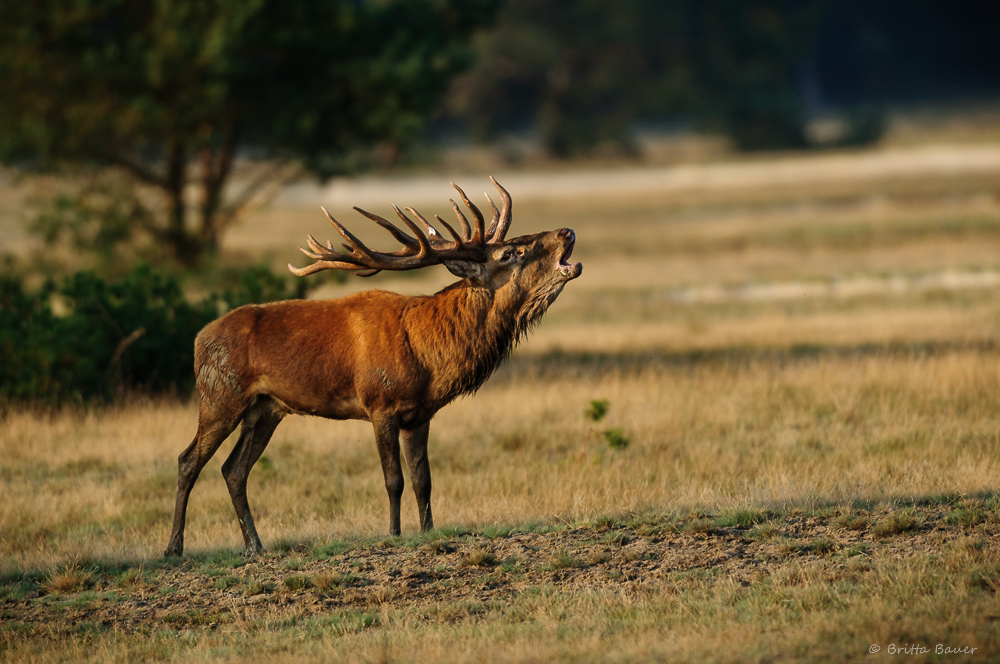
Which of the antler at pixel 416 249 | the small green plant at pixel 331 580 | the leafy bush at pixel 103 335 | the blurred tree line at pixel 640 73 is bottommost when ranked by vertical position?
the small green plant at pixel 331 580

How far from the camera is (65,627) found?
7.89m

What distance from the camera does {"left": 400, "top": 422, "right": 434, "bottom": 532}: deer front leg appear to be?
9328mm

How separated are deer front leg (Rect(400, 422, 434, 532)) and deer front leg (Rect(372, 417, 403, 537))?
0.09 m

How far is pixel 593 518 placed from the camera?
946 centimetres

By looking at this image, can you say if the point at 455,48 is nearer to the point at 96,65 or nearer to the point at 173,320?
the point at 96,65

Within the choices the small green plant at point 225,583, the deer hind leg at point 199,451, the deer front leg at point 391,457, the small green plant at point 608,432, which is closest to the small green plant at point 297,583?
the small green plant at point 225,583

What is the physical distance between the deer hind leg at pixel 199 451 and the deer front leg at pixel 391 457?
1.09m

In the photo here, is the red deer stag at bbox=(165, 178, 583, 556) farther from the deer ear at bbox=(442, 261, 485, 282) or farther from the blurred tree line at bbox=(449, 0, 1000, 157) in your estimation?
the blurred tree line at bbox=(449, 0, 1000, 157)

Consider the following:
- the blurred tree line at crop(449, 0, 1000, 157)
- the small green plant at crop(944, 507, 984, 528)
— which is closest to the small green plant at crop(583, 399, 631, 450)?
the small green plant at crop(944, 507, 984, 528)

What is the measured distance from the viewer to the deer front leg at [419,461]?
9.33m

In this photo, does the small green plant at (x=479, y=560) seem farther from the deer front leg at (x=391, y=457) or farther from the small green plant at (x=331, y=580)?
the deer front leg at (x=391, y=457)

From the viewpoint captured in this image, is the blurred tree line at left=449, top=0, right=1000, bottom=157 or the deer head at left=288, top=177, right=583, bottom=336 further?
the blurred tree line at left=449, top=0, right=1000, bottom=157

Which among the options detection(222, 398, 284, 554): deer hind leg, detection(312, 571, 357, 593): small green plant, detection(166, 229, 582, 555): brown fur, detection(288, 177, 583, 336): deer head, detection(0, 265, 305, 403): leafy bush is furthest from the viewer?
detection(0, 265, 305, 403): leafy bush

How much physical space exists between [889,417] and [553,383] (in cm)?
467
